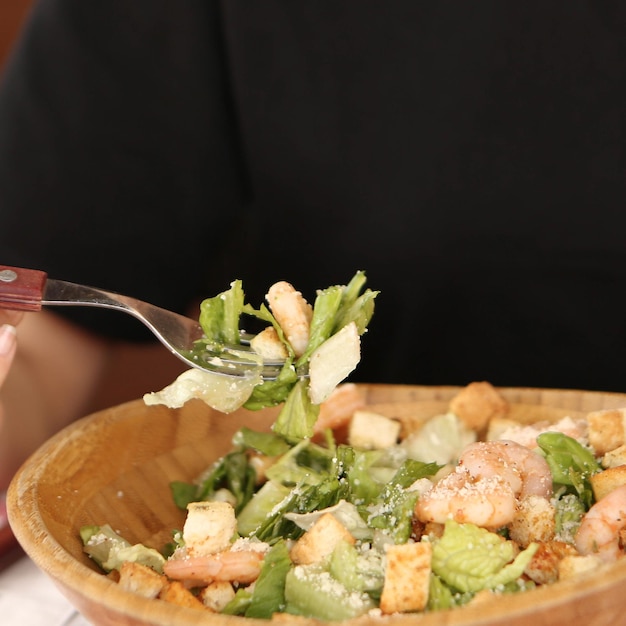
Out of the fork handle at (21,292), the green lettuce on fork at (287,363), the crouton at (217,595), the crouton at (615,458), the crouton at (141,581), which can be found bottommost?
the crouton at (217,595)

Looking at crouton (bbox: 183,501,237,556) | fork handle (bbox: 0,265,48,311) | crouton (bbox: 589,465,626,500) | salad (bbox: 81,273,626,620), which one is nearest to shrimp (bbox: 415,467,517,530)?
salad (bbox: 81,273,626,620)

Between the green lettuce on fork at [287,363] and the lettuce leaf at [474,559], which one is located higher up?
the green lettuce on fork at [287,363]

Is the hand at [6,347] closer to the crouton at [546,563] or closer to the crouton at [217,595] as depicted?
the crouton at [217,595]

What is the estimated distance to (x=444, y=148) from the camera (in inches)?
78.3

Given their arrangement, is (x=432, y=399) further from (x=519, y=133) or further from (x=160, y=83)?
(x=160, y=83)

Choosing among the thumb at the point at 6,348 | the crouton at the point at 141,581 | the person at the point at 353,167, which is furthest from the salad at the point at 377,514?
the person at the point at 353,167

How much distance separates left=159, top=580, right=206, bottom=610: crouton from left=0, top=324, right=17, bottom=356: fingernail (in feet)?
1.51

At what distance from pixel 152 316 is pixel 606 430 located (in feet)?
2.30

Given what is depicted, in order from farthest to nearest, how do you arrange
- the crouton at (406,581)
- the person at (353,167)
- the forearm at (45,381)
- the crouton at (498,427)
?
the person at (353,167) → the forearm at (45,381) → the crouton at (498,427) → the crouton at (406,581)

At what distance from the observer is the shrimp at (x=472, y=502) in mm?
951

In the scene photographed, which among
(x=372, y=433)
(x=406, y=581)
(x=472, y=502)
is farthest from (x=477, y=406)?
(x=406, y=581)

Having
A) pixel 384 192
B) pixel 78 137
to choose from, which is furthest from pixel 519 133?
pixel 78 137

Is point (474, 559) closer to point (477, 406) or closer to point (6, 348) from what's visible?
point (477, 406)

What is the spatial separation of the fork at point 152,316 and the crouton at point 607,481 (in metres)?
0.47
